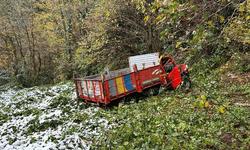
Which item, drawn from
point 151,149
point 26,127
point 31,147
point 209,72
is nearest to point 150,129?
point 151,149

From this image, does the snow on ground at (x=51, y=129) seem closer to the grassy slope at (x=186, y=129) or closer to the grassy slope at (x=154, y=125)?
the grassy slope at (x=154, y=125)

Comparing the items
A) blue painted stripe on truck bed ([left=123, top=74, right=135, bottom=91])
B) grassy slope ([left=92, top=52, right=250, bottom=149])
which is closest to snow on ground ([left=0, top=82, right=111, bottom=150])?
grassy slope ([left=92, top=52, right=250, bottom=149])

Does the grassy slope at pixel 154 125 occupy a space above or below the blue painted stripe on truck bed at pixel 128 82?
below

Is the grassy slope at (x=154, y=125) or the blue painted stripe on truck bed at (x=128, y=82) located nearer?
the grassy slope at (x=154, y=125)

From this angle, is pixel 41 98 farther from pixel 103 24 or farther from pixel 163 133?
pixel 163 133

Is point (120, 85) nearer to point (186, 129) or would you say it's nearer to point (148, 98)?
point (148, 98)

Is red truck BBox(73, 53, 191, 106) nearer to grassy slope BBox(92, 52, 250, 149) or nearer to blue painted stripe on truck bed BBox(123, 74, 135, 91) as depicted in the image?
blue painted stripe on truck bed BBox(123, 74, 135, 91)

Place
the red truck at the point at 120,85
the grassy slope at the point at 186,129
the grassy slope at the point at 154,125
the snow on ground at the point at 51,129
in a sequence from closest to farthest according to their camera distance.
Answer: the grassy slope at the point at 186,129
the grassy slope at the point at 154,125
the snow on ground at the point at 51,129
the red truck at the point at 120,85

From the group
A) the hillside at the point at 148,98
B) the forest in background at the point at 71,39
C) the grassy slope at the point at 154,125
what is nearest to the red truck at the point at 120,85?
the hillside at the point at 148,98

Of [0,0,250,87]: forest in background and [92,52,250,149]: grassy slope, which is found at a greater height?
[0,0,250,87]: forest in background

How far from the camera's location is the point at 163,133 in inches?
178

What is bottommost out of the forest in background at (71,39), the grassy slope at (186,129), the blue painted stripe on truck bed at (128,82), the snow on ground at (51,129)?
the snow on ground at (51,129)

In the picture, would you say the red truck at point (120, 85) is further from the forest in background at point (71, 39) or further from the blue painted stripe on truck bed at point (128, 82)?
the forest in background at point (71, 39)

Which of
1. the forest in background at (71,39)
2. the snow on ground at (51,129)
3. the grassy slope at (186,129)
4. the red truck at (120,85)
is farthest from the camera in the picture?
the forest in background at (71,39)
